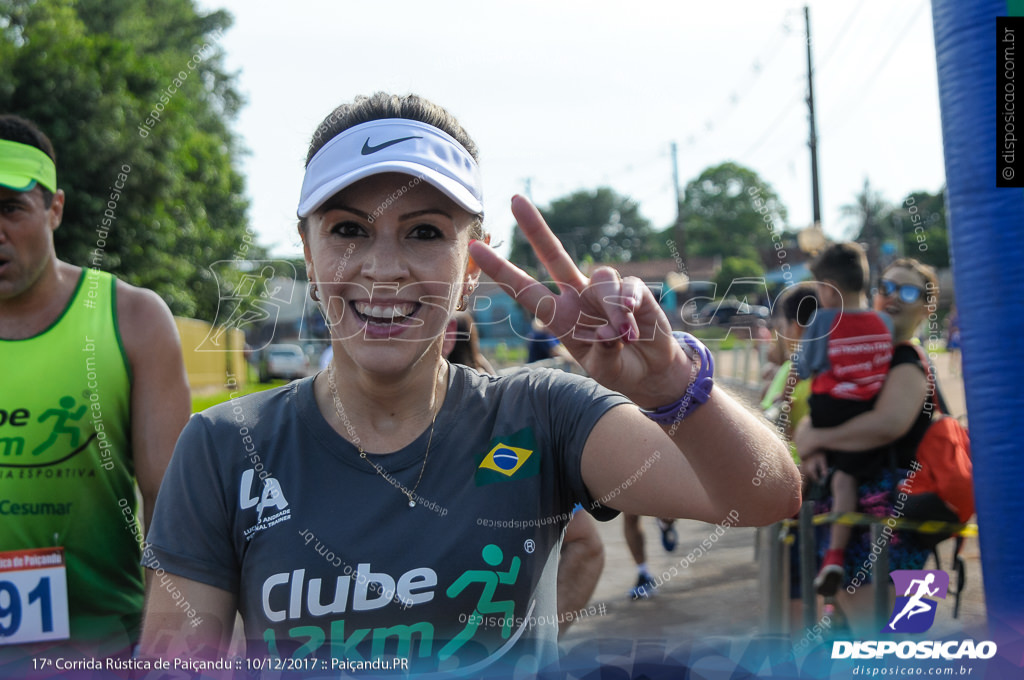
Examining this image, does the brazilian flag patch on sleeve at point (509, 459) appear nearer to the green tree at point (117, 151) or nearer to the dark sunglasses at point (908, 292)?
the dark sunglasses at point (908, 292)

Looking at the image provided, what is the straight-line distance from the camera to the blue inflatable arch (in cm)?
189

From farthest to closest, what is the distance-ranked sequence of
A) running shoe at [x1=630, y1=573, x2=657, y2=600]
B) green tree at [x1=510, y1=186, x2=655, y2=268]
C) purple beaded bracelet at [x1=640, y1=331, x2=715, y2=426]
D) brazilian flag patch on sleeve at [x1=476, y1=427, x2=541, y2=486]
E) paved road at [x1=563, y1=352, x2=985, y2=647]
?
running shoe at [x1=630, y1=573, x2=657, y2=600], paved road at [x1=563, y1=352, x2=985, y2=647], green tree at [x1=510, y1=186, x2=655, y2=268], brazilian flag patch on sleeve at [x1=476, y1=427, x2=541, y2=486], purple beaded bracelet at [x1=640, y1=331, x2=715, y2=426]

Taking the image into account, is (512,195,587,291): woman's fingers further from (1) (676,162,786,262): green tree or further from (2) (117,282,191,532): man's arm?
(2) (117,282,191,532): man's arm

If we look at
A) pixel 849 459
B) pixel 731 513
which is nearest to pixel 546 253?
pixel 731 513

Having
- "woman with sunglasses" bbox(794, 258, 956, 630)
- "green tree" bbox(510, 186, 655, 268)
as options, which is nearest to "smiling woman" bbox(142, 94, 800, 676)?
"green tree" bbox(510, 186, 655, 268)

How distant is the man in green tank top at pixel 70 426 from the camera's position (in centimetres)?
213

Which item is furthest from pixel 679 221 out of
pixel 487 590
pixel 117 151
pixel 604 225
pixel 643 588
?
pixel 117 151

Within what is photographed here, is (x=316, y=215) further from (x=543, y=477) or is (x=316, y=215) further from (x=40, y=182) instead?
(x=40, y=182)

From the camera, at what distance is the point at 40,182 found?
2303 millimetres

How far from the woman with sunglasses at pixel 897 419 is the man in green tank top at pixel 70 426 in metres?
2.66

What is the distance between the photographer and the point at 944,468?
3291 mm

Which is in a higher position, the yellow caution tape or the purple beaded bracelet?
the purple beaded bracelet

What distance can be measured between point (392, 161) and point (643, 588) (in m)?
4.29

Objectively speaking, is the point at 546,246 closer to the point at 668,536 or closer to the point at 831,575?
the point at 831,575
